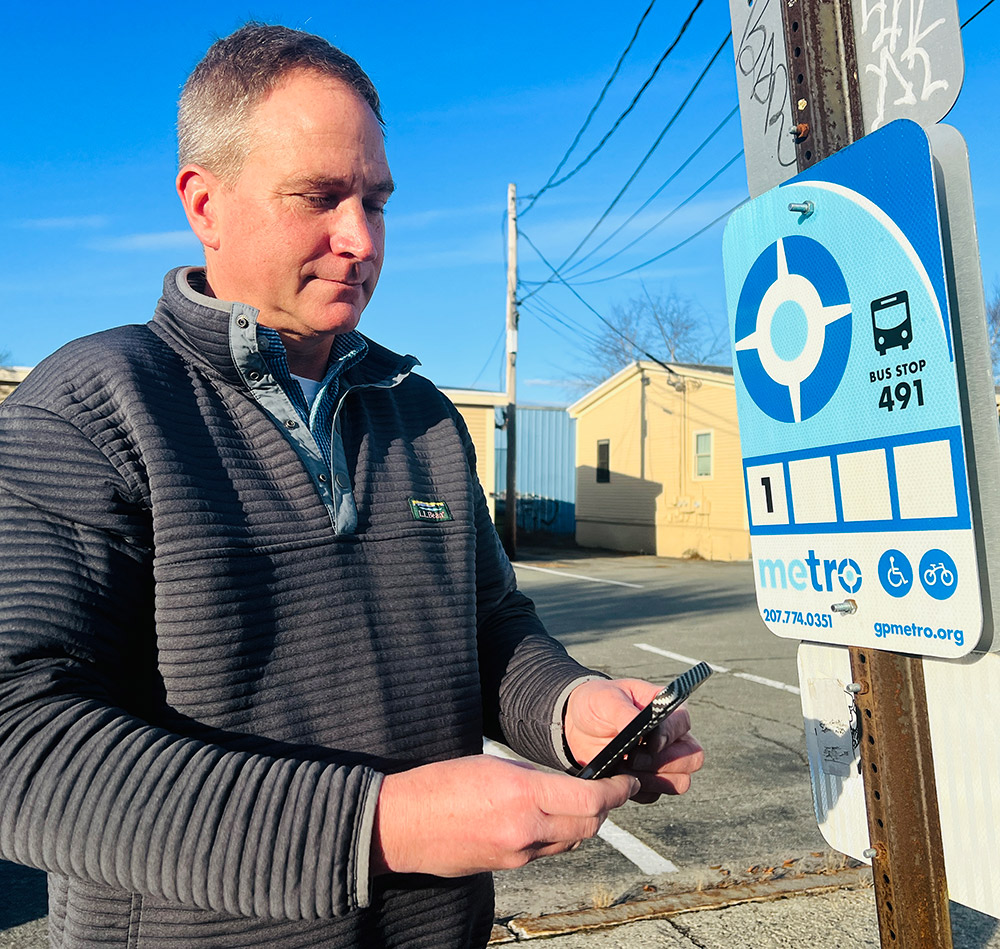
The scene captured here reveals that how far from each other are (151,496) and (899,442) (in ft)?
3.87

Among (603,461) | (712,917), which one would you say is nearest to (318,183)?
(712,917)

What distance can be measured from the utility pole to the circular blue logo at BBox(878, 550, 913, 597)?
66.2 feet

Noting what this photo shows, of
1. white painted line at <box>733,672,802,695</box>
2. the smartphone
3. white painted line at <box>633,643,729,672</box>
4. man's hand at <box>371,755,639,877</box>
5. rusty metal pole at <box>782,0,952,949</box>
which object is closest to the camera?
man's hand at <box>371,755,639,877</box>

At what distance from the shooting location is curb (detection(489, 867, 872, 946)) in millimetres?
3385

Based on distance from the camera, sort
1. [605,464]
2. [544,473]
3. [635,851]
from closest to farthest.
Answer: [635,851] → [605,464] → [544,473]

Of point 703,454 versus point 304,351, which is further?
point 703,454

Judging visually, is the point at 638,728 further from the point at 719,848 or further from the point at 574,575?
the point at 574,575

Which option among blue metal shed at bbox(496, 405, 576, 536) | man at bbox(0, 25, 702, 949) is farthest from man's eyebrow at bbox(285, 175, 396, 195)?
blue metal shed at bbox(496, 405, 576, 536)

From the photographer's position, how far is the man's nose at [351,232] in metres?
1.41

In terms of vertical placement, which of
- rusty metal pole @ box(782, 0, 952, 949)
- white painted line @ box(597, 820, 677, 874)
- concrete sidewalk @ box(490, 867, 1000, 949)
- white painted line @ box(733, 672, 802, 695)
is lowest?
concrete sidewalk @ box(490, 867, 1000, 949)

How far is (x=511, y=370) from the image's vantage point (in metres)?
22.4

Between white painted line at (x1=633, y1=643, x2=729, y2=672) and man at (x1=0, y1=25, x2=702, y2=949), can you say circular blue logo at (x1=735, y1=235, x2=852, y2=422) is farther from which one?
→ white painted line at (x1=633, y1=643, x2=729, y2=672)

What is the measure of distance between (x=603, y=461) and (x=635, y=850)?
80.2ft

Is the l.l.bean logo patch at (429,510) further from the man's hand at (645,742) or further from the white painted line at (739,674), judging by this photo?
the white painted line at (739,674)
